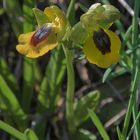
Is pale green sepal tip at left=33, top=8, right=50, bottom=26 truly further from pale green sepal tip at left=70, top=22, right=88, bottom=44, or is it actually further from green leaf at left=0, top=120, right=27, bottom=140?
green leaf at left=0, top=120, right=27, bottom=140

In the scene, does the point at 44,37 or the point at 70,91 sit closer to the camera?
the point at 44,37

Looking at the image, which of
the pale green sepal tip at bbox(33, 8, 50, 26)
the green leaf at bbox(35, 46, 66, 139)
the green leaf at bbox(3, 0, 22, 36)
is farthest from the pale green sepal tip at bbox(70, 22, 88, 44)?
the green leaf at bbox(3, 0, 22, 36)

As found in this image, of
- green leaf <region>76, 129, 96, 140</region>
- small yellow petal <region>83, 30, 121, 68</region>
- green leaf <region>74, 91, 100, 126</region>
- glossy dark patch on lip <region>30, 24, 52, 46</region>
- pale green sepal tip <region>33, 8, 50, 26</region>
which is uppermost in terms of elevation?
pale green sepal tip <region>33, 8, 50, 26</region>

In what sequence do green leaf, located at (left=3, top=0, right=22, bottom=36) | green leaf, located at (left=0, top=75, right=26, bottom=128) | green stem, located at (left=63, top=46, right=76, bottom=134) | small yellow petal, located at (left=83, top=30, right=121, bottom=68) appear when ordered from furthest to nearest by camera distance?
green leaf, located at (left=3, top=0, right=22, bottom=36) → green leaf, located at (left=0, top=75, right=26, bottom=128) → green stem, located at (left=63, top=46, right=76, bottom=134) → small yellow petal, located at (left=83, top=30, right=121, bottom=68)

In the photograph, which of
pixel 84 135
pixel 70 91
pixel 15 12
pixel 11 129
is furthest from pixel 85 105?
pixel 15 12

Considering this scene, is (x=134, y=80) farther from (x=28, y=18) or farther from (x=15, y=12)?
(x=15, y=12)

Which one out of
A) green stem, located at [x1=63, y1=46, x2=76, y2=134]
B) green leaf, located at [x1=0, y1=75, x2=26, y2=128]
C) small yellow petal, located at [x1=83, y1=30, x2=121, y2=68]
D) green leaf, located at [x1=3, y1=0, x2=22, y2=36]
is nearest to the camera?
small yellow petal, located at [x1=83, y1=30, x2=121, y2=68]
